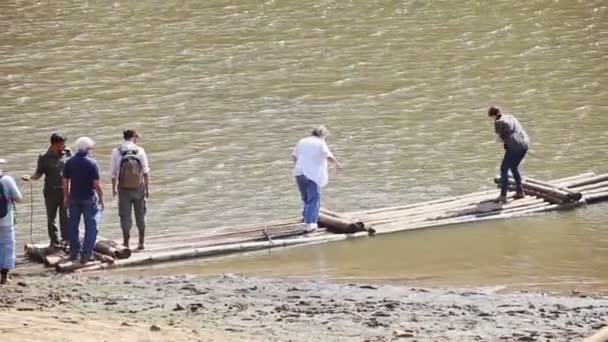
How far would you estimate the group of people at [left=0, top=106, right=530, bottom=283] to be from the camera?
1467 centimetres

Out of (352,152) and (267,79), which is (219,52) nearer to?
(267,79)

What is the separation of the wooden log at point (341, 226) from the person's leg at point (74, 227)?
3.50 m

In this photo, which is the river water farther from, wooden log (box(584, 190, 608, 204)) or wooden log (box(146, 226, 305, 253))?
wooden log (box(146, 226, 305, 253))

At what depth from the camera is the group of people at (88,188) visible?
48.1 ft

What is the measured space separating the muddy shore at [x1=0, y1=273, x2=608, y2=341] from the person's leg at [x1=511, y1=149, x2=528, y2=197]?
4610 mm

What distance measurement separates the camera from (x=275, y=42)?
31.3 metres

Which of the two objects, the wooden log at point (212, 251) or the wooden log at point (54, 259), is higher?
the wooden log at point (54, 259)

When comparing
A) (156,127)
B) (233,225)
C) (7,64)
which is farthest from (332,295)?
(7,64)

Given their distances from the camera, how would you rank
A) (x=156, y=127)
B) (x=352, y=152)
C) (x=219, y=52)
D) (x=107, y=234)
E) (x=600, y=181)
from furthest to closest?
(x=219, y=52) < (x=156, y=127) < (x=352, y=152) < (x=600, y=181) < (x=107, y=234)

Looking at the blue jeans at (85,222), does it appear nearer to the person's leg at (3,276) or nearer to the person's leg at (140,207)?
the person's leg at (140,207)

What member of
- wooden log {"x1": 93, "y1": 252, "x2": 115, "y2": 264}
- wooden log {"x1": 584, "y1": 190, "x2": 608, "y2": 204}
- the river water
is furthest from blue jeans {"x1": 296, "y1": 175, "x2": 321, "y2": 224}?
wooden log {"x1": 584, "y1": 190, "x2": 608, "y2": 204}

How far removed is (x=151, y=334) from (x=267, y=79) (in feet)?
55.4

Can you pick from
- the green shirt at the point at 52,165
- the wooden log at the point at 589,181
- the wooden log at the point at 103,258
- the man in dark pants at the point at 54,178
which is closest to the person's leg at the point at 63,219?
the man in dark pants at the point at 54,178

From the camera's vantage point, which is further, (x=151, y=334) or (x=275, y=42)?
(x=275, y=42)
